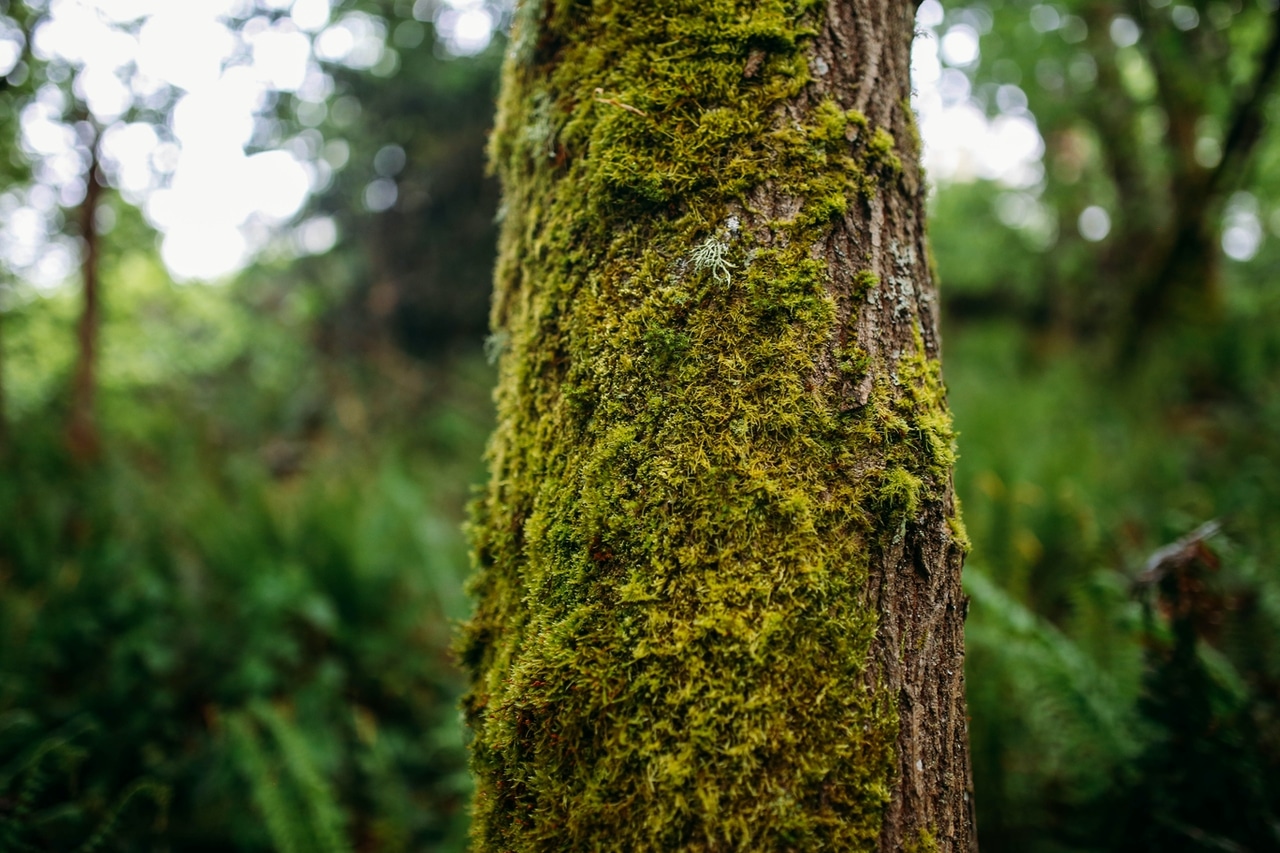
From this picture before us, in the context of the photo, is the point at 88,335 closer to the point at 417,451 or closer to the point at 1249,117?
the point at 417,451

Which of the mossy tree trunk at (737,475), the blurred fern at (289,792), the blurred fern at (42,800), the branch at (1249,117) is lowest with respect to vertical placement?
the blurred fern at (289,792)

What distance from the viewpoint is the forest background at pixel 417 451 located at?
2.48 m

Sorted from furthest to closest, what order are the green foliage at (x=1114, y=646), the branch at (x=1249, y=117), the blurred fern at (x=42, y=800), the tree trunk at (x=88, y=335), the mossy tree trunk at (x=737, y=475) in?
1. the tree trunk at (x=88, y=335)
2. the branch at (x=1249, y=117)
3. the green foliage at (x=1114, y=646)
4. the blurred fern at (x=42, y=800)
5. the mossy tree trunk at (x=737, y=475)

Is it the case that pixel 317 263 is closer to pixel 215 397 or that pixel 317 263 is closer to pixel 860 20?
pixel 215 397

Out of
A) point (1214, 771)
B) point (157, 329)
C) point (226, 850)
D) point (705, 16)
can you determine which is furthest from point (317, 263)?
point (1214, 771)

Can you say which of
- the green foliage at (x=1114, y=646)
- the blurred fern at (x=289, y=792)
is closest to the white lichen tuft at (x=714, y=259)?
the green foliage at (x=1114, y=646)

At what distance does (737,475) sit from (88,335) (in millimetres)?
6323

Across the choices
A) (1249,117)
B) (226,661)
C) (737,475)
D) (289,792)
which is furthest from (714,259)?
(1249,117)

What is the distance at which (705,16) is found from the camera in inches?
47.0

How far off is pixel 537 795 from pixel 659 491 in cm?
54

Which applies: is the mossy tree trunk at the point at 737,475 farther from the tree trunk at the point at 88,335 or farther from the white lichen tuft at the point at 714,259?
the tree trunk at the point at 88,335

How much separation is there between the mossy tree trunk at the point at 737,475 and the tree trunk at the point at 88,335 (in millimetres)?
5560

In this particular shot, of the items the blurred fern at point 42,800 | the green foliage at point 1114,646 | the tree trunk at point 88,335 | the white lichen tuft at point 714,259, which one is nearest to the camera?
the white lichen tuft at point 714,259

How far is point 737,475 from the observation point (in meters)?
1.07
